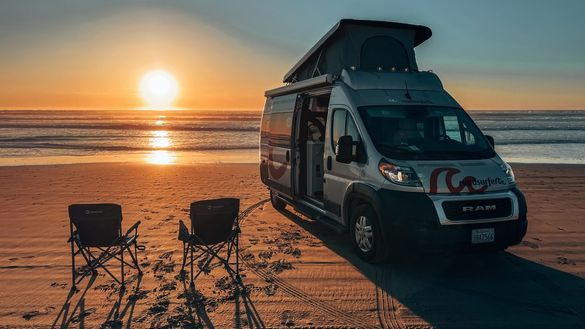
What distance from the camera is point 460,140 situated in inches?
235

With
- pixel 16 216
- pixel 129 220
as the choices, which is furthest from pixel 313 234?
pixel 16 216

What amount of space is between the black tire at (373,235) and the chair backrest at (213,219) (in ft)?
5.66

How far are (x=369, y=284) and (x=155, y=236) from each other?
382 cm

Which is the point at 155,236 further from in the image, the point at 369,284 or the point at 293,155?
the point at 369,284

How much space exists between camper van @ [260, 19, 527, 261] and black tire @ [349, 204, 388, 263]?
0.05ft

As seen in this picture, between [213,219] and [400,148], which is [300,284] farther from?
[400,148]

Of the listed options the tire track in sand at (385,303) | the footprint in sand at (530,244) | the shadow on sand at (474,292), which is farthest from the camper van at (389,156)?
the footprint in sand at (530,244)

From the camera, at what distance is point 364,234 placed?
5.72m

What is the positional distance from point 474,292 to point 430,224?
35.8 inches

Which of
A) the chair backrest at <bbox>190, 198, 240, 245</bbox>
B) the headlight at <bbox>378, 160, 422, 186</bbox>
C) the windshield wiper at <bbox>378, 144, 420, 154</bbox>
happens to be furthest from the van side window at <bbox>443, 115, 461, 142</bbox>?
the chair backrest at <bbox>190, 198, 240, 245</bbox>

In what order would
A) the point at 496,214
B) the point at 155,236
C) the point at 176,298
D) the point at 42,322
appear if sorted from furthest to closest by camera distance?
the point at 155,236, the point at 496,214, the point at 176,298, the point at 42,322

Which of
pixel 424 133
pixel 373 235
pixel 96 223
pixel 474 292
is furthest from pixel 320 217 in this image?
pixel 96 223

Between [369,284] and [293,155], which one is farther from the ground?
[293,155]

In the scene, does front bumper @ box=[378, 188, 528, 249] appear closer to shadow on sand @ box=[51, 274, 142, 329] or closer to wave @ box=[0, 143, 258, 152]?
shadow on sand @ box=[51, 274, 142, 329]
